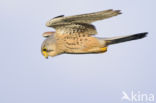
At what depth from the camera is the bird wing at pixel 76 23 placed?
25.7 m

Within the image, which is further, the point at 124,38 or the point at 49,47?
the point at 49,47

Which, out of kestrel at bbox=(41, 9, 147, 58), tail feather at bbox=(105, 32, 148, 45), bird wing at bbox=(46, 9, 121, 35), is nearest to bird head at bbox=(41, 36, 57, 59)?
kestrel at bbox=(41, 9, 147, 58)

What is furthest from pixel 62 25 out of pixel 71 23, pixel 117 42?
pixel 117 42

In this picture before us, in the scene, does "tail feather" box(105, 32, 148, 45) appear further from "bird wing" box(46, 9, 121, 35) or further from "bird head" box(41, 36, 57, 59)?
"bird head" box(41, 36, 57, 59)

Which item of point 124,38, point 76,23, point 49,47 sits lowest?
point 49,47

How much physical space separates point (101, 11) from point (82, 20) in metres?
1.14

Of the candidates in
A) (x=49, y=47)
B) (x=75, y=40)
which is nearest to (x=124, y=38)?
(x=75, y=40)

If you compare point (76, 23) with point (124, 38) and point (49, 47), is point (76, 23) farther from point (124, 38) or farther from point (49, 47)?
point (124, 38)

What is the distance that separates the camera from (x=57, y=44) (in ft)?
88.1

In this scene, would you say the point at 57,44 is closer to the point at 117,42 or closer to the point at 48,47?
the point at 48,47

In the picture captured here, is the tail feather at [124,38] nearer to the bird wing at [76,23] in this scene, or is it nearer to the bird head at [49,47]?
the bird wing at [76,23]

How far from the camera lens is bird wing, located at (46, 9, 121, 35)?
84.4 feet

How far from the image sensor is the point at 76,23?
87.1 ft

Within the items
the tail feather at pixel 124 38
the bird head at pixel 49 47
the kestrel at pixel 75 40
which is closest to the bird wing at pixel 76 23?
the kestrel at pixel 75 40
